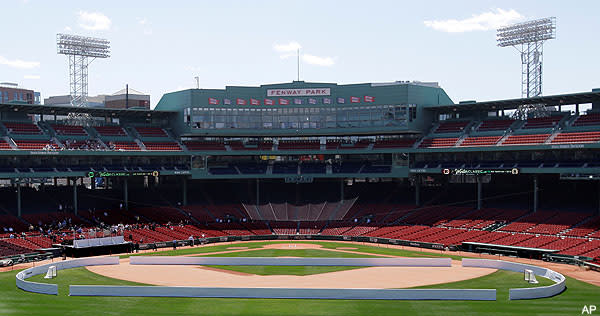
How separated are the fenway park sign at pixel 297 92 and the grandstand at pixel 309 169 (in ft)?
0.50

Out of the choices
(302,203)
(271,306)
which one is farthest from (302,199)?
(271,306)

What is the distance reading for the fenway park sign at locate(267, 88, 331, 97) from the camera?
86.4m

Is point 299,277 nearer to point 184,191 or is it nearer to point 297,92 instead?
point 184,191

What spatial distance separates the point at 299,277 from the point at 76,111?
151ft

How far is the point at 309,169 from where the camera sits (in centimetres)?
8631

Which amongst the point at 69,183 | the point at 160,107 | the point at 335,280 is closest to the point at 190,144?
the point at 160,107

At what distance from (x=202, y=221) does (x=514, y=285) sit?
46551 millimetres

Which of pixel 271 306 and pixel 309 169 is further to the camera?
pixel 309 169

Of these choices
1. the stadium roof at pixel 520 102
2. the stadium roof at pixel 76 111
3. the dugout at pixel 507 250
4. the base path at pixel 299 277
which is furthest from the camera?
the stadium roof at pixel 76 111

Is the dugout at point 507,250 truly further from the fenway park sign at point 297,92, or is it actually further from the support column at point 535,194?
the fenway park sign at point 297,92

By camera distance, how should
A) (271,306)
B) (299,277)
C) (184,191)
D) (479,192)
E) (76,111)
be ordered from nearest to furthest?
(271,306), (299,277), (479,192), (76,111), (184,191)

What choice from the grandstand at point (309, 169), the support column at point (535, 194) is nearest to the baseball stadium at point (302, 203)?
the support column at point (535, 194)

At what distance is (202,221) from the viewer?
79438mm

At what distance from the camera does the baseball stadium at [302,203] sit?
38969 millimetres
